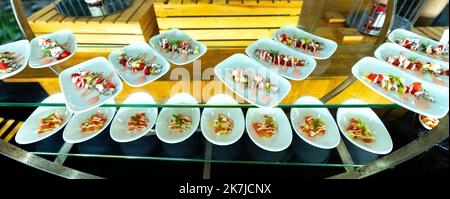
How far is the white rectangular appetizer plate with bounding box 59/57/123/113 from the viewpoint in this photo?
93 cm

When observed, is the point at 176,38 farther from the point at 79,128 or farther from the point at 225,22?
the point at 79,128

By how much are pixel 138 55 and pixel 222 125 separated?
60 centimetres

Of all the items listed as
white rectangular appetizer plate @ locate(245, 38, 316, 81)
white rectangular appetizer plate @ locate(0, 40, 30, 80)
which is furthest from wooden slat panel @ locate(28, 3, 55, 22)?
white rectangular appetizer plate @ locate(245, 38, 316, 81)

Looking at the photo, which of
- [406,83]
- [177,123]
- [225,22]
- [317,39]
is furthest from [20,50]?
[406,83]

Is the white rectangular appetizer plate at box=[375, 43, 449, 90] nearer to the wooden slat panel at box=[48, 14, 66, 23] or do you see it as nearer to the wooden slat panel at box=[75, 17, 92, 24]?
the wooden slat panel at box=[75, 17, 92, 24]

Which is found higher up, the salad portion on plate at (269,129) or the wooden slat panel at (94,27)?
the wooden slat panel at (94,27)

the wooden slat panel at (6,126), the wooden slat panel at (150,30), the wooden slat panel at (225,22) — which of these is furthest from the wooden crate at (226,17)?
the wooden slat panel at (6,126)

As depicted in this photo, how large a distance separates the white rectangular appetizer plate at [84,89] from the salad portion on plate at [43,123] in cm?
25

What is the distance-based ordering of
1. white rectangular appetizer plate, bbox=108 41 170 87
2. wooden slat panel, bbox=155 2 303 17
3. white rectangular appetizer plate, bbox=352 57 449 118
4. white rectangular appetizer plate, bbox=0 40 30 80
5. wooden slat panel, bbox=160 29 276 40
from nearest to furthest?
white rectangular appetizer plate, bbox=352 57 449 118 → white rectangular appetizer plate, bbox=108 41 170 87 → white rectangular appetizer plate, bbox=0 40 30 80 → wooden slat panel, bbox=155 2 303 17 → wooden slat panel, bbox=160 29 276 40

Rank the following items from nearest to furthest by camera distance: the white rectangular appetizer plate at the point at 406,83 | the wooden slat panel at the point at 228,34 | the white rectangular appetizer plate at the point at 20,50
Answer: the white rectangular appetizer plate at the point at 406,83
the white rectangular appetizer plate at the point at 20,50
the wooden slat panel at the point at 228,34

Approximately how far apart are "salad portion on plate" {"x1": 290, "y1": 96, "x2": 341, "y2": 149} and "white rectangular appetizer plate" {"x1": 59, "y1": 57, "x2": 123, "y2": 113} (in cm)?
91

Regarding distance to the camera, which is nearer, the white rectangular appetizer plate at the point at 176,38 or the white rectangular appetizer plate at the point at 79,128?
the white rectangular appetizer plate at the point at 176,38

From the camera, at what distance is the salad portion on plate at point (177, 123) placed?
129 cm

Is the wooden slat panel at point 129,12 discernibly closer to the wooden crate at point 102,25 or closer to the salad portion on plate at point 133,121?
the wooden crate at point 102,25
